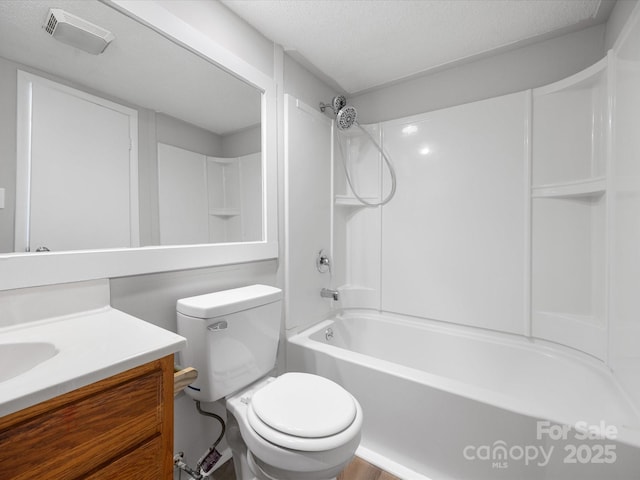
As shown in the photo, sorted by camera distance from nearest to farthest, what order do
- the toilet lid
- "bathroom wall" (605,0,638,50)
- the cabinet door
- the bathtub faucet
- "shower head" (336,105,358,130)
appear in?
the cabinet door < the toilet lid < "bathroom wall" (605,0,638,50) < "shower head" (336,105,358,130) < the bathtub faucet

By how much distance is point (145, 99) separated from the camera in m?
1.20

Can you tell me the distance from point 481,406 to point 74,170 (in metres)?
1.73

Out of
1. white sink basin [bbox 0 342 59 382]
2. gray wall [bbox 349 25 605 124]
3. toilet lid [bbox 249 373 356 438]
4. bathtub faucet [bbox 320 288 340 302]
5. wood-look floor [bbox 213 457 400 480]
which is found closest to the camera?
white sink basin [bbox 0 342 59 382]

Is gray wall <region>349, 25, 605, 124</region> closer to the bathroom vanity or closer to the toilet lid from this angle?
the toilet lid

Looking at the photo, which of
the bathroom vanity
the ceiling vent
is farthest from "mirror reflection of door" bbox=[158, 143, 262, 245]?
the bathroom vanity

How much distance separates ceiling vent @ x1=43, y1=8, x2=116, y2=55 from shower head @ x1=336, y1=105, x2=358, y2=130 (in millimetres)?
1260

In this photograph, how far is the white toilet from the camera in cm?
94

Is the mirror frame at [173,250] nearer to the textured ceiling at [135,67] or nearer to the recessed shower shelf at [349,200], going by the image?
the textured ceiling at [135,67]

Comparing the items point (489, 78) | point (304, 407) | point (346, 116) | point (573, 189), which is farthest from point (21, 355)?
point (489, 78)

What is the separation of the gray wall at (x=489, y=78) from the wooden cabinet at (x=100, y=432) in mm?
2210

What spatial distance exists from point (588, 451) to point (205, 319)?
1.40m

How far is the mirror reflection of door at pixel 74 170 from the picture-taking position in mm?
908

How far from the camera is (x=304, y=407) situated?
3.51ft

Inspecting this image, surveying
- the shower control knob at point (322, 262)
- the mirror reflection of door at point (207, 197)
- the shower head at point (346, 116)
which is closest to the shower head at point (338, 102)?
the shower head at point (346, 116)
